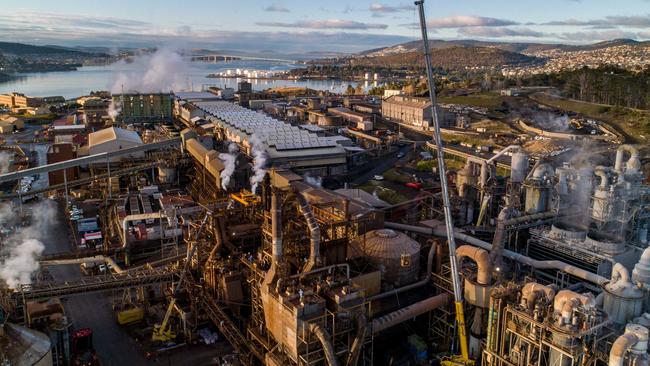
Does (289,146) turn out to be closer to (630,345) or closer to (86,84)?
(630,345)

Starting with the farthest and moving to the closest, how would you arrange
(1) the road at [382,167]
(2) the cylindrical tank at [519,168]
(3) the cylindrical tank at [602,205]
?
(1) the road at [382,167] → (2) the cylindrical tank at [519,168] → (3) the cylindrical tank at [602,205]

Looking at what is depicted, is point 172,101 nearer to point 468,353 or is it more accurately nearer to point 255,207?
point 255,207

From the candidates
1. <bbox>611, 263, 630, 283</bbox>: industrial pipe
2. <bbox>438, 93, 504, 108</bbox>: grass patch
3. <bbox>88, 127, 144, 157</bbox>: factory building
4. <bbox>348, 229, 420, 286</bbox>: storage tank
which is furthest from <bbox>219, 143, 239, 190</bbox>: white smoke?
<bbox>438, 93, 504, 108</bbox>: grass patch

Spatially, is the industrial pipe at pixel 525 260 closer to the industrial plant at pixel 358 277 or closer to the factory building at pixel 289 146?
the industrial plant at pixel 358 277

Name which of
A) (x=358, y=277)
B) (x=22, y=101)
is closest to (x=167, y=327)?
(x=358, y=277)

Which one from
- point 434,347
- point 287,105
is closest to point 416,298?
point 434,347

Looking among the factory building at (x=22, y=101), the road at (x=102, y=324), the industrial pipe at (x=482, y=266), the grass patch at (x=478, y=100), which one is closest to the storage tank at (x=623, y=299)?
the industrial pipe at (x=482, y=266)
